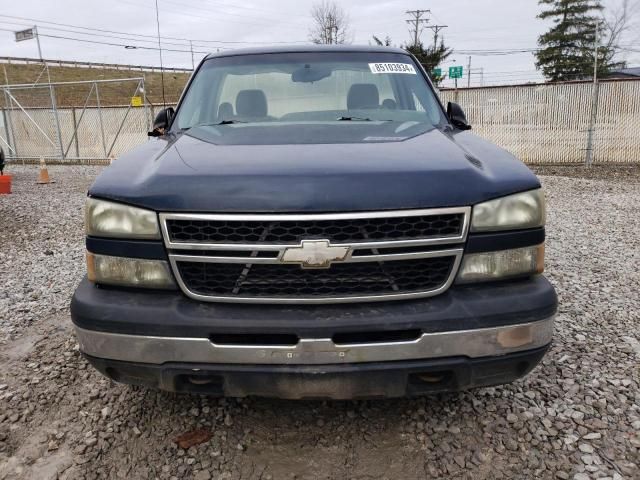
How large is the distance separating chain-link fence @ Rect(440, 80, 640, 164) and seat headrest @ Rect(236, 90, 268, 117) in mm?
12836

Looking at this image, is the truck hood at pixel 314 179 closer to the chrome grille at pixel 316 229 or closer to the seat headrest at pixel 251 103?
the chrome grille at pixel 316 229

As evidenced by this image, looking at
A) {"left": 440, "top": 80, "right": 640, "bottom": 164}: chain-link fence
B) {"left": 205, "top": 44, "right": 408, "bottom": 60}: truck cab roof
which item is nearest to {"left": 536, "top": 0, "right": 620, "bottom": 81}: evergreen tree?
{"left": 440, "top": 80, "right": 640, "bottom": 164}: chain-link fence

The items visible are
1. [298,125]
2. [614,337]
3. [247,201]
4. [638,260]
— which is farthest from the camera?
[638,260]

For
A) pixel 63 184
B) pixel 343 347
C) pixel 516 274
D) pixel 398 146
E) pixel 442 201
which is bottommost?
pixel 63 184

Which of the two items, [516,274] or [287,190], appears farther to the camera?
[516,274]

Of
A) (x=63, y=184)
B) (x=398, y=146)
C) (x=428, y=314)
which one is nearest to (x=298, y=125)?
(x=398, y=146)

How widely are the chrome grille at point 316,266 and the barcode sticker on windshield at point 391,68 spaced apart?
1.85m

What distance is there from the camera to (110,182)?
7.15ft

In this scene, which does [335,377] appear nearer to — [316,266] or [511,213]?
[316,266]

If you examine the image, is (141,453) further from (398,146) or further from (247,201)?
(398,146)

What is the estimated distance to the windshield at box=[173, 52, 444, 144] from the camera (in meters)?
3.19

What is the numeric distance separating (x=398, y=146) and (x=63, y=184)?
1210cm

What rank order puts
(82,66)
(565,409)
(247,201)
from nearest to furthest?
(247,201) → (565,409) → (82,66)

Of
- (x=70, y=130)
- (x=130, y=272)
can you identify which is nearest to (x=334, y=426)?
(x=130, y=272)
